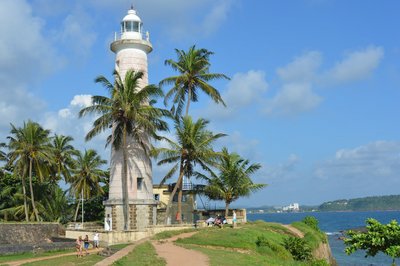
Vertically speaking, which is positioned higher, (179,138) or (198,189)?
(179,138)

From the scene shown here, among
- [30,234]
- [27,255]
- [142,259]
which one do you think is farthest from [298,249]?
[30,234]

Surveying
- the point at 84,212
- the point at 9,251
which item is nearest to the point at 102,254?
the point at 9,251

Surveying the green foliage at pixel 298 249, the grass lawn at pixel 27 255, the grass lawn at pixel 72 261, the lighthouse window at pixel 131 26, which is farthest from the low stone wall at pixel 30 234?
the lighthouse window at pixel 131 26

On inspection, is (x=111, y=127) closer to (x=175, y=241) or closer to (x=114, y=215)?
(x=114, y=215)

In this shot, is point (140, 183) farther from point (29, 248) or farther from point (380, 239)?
point (380, 239)

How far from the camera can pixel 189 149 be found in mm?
35312

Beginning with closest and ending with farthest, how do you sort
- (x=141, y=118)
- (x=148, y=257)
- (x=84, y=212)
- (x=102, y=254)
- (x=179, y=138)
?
(x=148, y=257), (x=102, y=254), (x=141, y=118), (x=179, y=138), (x=84, y=212)

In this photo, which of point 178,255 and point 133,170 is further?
point 133,170

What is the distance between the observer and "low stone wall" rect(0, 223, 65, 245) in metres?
34.2

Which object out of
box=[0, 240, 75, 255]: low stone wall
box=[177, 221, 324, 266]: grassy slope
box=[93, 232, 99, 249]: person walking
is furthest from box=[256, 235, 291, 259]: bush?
box=[0, 240, 75, 255]: low stone wall

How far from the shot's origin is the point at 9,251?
1104 inches

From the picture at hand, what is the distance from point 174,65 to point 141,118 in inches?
339

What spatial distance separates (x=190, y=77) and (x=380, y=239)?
2421cm

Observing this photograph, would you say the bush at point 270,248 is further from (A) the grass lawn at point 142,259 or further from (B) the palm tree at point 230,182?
(B) the palm tree at point 230,182
